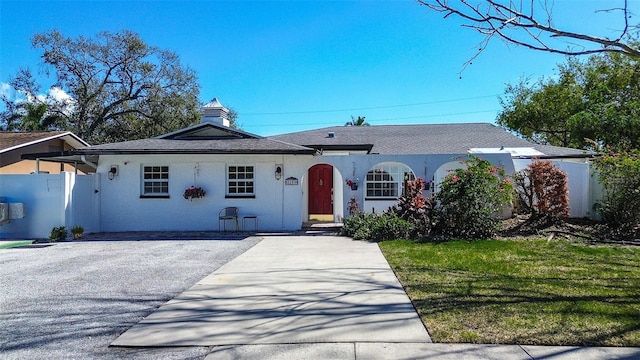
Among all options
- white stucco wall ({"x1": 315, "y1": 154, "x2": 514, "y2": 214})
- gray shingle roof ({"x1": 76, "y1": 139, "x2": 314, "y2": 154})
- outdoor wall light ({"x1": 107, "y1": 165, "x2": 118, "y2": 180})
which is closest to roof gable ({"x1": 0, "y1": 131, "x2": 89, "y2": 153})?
outdoor wall light ({"x1": 107, "y1": 165, "x2": 118, "y2": 180})

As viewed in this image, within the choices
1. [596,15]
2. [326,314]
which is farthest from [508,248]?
[326,314]

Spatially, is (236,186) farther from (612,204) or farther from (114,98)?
(114,98)

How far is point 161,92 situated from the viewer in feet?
94.5

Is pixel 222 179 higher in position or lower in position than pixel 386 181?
higher

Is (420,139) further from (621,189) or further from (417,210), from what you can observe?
(621,189)

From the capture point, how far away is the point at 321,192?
627 inches

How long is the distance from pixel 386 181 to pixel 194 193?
6253 millimetres

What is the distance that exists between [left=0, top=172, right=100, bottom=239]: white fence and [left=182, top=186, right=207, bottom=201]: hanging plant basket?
321cm

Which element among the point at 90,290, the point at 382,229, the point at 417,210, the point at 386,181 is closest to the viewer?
the point at 90,290

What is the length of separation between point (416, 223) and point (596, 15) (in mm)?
6707

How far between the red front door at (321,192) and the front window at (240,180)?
3.03 meters

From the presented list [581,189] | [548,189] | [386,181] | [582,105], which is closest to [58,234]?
[386,181]

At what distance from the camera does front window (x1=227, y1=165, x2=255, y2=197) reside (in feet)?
43.7

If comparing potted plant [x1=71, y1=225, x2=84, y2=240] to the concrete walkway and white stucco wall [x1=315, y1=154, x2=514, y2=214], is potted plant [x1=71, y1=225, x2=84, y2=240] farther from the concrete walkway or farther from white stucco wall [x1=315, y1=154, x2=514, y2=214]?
white stucco wall [x1=315, y1=154, x2=514, y2=214]
